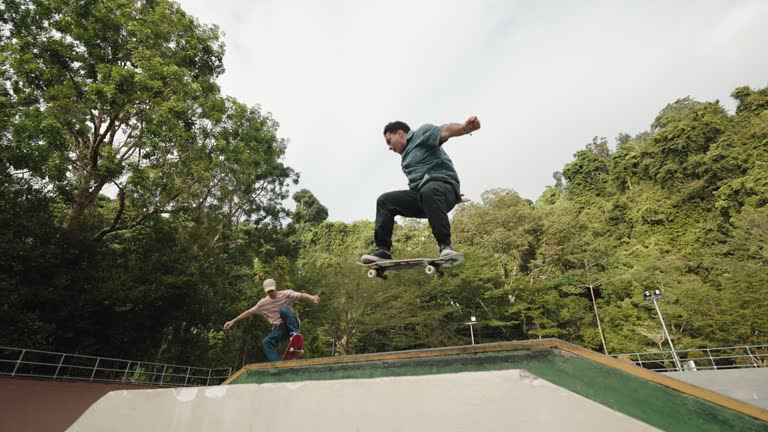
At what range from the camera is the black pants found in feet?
11.0

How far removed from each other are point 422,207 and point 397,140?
846mm

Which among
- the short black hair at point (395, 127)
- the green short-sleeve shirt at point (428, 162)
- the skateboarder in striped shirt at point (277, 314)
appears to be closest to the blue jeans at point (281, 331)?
the skateboarder in striped shirt at point (277, 314)

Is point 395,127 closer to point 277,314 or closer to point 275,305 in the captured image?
point 275,305

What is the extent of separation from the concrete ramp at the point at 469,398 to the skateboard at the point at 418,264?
1793 mm

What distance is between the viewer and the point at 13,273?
9180 mm

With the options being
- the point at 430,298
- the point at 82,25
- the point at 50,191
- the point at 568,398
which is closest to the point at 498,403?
the point at 568,398

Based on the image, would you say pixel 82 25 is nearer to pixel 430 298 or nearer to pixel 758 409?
pixel 758 409

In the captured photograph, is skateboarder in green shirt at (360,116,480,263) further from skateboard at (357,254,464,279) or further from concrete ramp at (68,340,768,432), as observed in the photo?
concrete ramp at (68,340,768,432)

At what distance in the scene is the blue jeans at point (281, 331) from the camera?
4.71 m

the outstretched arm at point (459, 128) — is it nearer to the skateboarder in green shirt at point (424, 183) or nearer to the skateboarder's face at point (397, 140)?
the skateboarder in green shirt at point (424, 183)

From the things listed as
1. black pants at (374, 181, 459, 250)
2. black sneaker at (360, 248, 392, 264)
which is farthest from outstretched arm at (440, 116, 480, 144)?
black sneaker at (360, 248, 392, 264)

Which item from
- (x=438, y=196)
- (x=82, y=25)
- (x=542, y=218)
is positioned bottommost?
(x=438, y=196)

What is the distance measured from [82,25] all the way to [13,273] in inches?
311

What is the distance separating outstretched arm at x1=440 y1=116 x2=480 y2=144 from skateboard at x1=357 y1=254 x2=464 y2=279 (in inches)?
48.9
